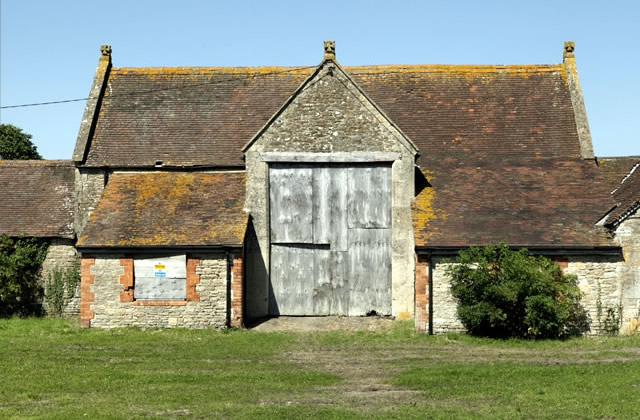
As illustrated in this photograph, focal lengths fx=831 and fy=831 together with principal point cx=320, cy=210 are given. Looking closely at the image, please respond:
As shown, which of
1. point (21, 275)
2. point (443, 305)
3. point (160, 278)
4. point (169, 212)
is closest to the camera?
point (443, 305)

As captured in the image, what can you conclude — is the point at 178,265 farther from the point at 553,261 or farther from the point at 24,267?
the point at 553,261

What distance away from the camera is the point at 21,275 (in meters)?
28.3

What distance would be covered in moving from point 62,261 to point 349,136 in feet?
35.8

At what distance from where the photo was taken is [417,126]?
29.8m

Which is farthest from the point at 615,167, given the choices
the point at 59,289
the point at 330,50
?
the point at 59,289

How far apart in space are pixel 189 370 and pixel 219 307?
6304 millimetres

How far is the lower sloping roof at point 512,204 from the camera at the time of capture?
24359 millimetres

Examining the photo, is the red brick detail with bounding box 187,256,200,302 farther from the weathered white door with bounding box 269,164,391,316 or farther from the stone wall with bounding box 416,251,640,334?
the stone wall with bounding box 416,251,640,334

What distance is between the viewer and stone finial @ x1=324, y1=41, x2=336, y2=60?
88.2ft

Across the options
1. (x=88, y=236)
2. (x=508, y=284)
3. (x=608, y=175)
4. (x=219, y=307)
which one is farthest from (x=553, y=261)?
(x=88, y=236)

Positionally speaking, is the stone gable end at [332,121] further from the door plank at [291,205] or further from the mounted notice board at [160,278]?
the mounted notice board at [160,278]

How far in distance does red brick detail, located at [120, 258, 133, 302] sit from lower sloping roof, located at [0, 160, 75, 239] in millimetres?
4259

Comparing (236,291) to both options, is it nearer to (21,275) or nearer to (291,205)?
(291,205)

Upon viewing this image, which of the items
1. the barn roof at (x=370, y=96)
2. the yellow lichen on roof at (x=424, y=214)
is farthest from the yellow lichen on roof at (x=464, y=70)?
the yellow lichen on roof at (x=424, y=214)
